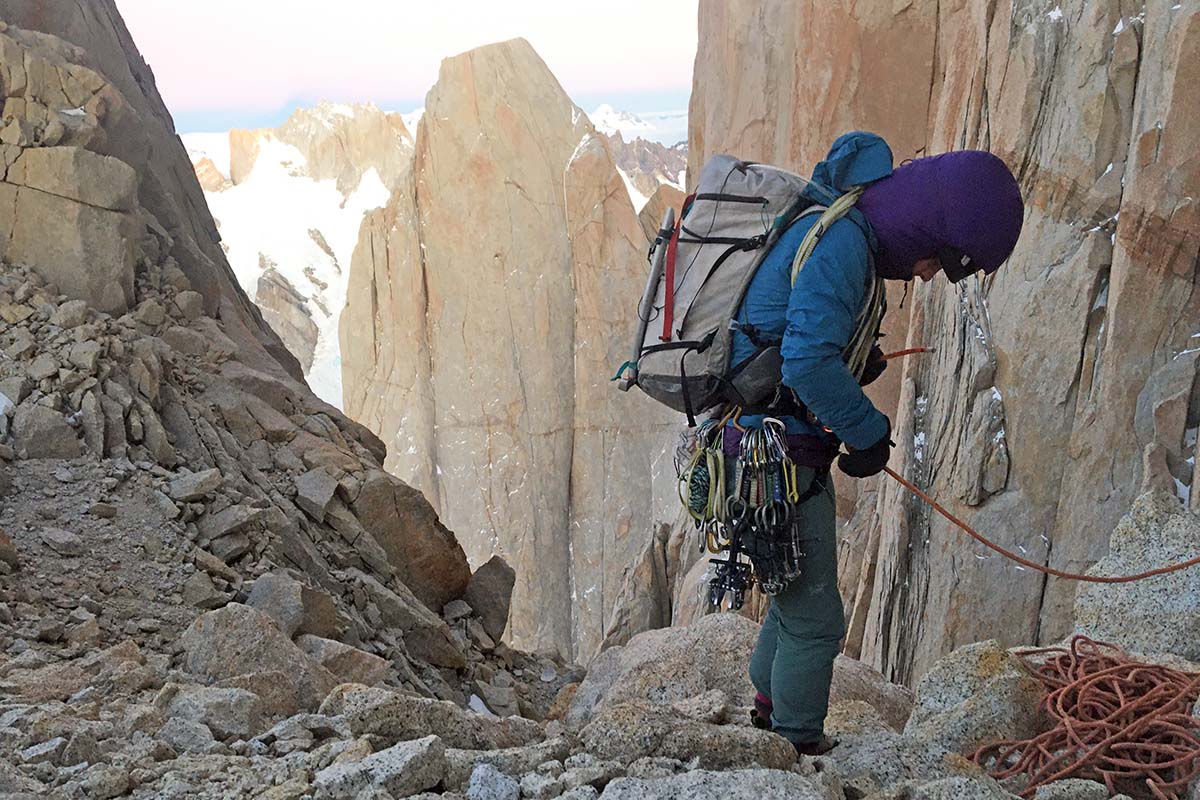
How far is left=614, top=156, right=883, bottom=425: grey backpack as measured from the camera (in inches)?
138

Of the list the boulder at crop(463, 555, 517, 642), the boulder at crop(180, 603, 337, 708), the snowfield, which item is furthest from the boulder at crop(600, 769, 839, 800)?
the snowfield

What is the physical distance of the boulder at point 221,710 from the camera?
326 centimetres

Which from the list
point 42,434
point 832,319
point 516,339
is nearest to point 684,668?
point 832,319

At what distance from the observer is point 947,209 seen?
331cm

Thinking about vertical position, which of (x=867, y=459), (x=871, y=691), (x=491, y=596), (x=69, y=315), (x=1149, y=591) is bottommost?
(x=491, y=596)

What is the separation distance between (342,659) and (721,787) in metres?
2.91

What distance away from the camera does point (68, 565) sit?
491 cm

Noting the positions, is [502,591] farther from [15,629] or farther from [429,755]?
[429,755]

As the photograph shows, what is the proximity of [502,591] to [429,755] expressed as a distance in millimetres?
5631

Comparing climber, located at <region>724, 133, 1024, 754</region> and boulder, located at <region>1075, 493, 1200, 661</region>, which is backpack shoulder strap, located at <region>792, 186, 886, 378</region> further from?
boulder, located at <region>1075, 493, 1200, 661</region>

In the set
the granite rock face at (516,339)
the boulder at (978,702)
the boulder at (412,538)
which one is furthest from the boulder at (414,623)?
the granite rock face at (516,339)

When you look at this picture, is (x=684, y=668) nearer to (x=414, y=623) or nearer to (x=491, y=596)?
(x=414, y=623)

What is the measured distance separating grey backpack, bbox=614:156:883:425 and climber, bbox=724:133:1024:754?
5 cm

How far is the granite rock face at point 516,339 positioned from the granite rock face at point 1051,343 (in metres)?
→ 20.4
